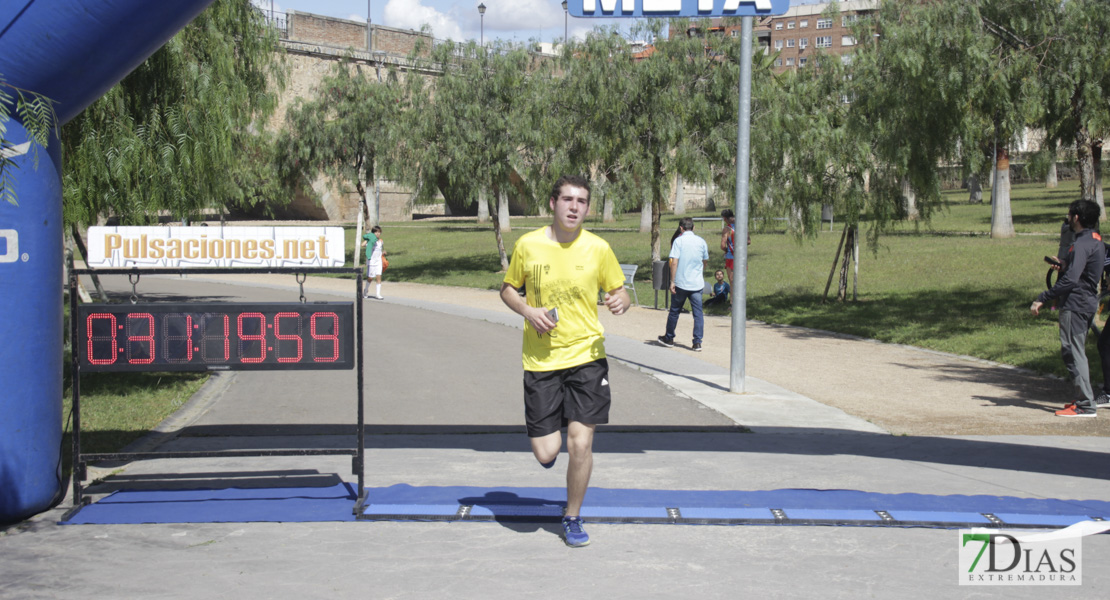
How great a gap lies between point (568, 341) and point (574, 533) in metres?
1.04

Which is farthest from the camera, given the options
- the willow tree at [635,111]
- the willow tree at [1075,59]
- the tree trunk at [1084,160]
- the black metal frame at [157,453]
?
the willow tree at [635,111]

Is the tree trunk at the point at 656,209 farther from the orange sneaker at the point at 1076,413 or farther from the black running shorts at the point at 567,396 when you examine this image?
the black running shorts at the point at 567,396

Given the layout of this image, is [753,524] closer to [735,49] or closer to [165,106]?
[165,106]

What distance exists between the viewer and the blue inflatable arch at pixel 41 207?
514cm

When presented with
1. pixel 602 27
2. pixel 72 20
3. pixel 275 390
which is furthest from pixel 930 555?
pixel 602 27

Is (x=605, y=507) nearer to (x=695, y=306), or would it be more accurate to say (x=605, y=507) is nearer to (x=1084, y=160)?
(x=695, y=306)

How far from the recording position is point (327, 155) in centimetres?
3384

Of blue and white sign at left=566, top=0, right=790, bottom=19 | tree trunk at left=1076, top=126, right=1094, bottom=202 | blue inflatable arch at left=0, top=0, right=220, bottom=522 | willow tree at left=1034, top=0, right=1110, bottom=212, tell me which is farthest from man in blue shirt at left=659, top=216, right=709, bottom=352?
blue inflatable arch at left=0, top=0, right=220, bottom=522

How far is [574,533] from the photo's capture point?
16.9 feet

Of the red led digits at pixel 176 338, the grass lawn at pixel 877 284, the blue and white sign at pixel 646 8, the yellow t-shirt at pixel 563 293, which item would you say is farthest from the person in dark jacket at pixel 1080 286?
the red led digits at pixel 176 338

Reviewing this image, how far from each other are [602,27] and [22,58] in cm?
2038

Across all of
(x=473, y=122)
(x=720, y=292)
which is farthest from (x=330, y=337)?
(x=473, y=122)

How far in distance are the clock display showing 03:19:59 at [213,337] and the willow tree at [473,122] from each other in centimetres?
2113

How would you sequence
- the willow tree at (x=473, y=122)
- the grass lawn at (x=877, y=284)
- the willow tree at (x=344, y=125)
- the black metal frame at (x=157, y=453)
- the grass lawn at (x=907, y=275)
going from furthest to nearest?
the willow tree at (x=344, y=125) < the willow tree at (x=473, y=122) < the grass lawn at (x=907, y=275) < the grass lawn at (x=877, y=284) < the black metal frame at (x=157, y=453)
